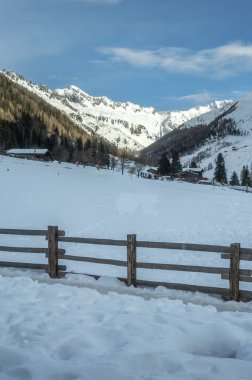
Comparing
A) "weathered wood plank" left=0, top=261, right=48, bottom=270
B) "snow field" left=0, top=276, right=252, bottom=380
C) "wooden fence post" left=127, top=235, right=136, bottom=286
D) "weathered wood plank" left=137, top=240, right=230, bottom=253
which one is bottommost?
"snow field" left=0, top=276, right=252, bottom=380

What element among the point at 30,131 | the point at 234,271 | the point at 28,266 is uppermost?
the point at 30,131

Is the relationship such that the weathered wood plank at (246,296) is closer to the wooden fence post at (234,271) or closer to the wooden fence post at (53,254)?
the wooden fence post at (234,271)

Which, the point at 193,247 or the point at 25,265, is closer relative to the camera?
the point at 193,247

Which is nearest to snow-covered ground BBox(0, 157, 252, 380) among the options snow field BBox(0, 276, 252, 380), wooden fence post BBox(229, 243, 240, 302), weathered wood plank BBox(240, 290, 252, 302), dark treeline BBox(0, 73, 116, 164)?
snow field BBox(0, 276, 252, 380)

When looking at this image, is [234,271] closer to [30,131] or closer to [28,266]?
[28,266]

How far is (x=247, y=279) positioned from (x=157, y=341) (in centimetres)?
339

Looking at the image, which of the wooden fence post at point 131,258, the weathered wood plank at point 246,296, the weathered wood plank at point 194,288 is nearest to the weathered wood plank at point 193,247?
the wooden fence post at point 131,258

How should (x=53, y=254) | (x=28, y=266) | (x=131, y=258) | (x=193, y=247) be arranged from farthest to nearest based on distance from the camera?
1. (x=28, y=266)
2. (x=53, y=254)
3. (x=131, y=258)
4. (x=193, y=247)

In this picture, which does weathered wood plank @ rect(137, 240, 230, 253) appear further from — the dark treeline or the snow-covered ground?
the dark treeline

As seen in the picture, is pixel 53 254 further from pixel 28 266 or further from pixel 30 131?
pixel 30 131

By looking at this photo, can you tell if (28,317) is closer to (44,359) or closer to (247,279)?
(44,359)

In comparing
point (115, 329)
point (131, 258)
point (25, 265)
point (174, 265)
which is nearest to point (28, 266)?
point (25, 265)

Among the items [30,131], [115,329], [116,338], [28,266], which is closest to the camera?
[116,338]

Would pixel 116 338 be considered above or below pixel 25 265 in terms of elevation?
below
